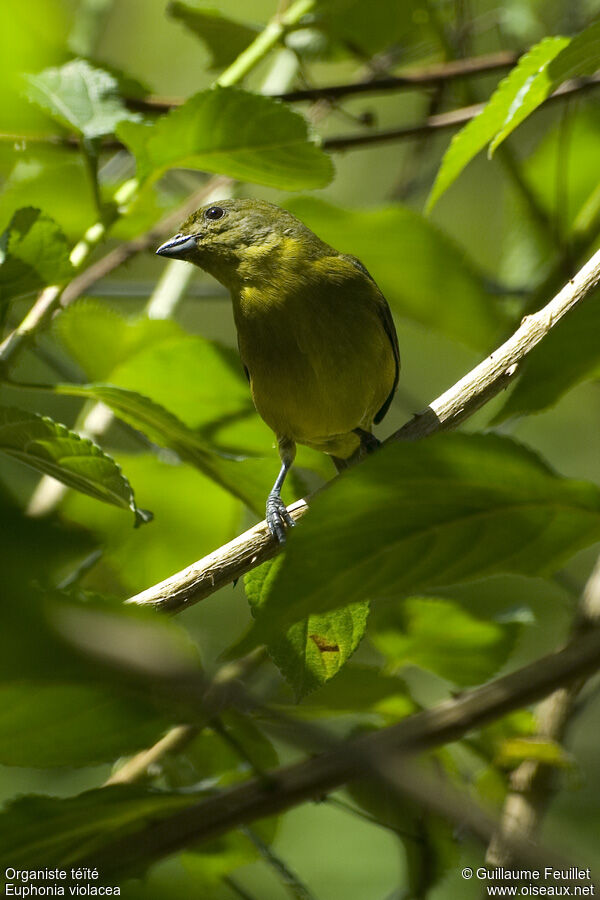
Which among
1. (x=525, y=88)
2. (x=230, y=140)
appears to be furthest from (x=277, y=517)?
(x=525, y=88)

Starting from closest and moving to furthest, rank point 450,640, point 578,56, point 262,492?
point 578,56 → point 262,492 → point 450,640

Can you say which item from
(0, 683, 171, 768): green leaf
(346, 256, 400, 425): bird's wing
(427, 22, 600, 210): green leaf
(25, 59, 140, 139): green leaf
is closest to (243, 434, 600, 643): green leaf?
(0, 683, 171, 768): green leaf

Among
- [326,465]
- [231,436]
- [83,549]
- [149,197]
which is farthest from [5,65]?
[83,549]

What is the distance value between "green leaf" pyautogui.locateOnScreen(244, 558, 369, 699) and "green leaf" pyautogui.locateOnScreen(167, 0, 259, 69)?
2.29 metres

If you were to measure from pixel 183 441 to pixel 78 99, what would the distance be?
1.06 metres

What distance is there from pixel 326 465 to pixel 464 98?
179cm

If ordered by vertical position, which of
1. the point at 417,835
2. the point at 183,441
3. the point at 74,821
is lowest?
the point at 417,835

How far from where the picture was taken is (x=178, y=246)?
386cm

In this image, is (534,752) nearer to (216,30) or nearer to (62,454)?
(62,454)

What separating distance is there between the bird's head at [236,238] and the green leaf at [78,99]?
1.05 metres

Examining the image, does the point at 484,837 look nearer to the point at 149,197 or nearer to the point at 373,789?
the point at 373,789

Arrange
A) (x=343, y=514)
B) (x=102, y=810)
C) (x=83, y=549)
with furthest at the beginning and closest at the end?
(x=102, y=810) → (x=343, y=514) → (x=83, y=549)

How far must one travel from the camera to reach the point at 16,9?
105 inches

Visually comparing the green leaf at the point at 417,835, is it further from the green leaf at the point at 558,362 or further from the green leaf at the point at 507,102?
the green leaf at the point at 507,102
